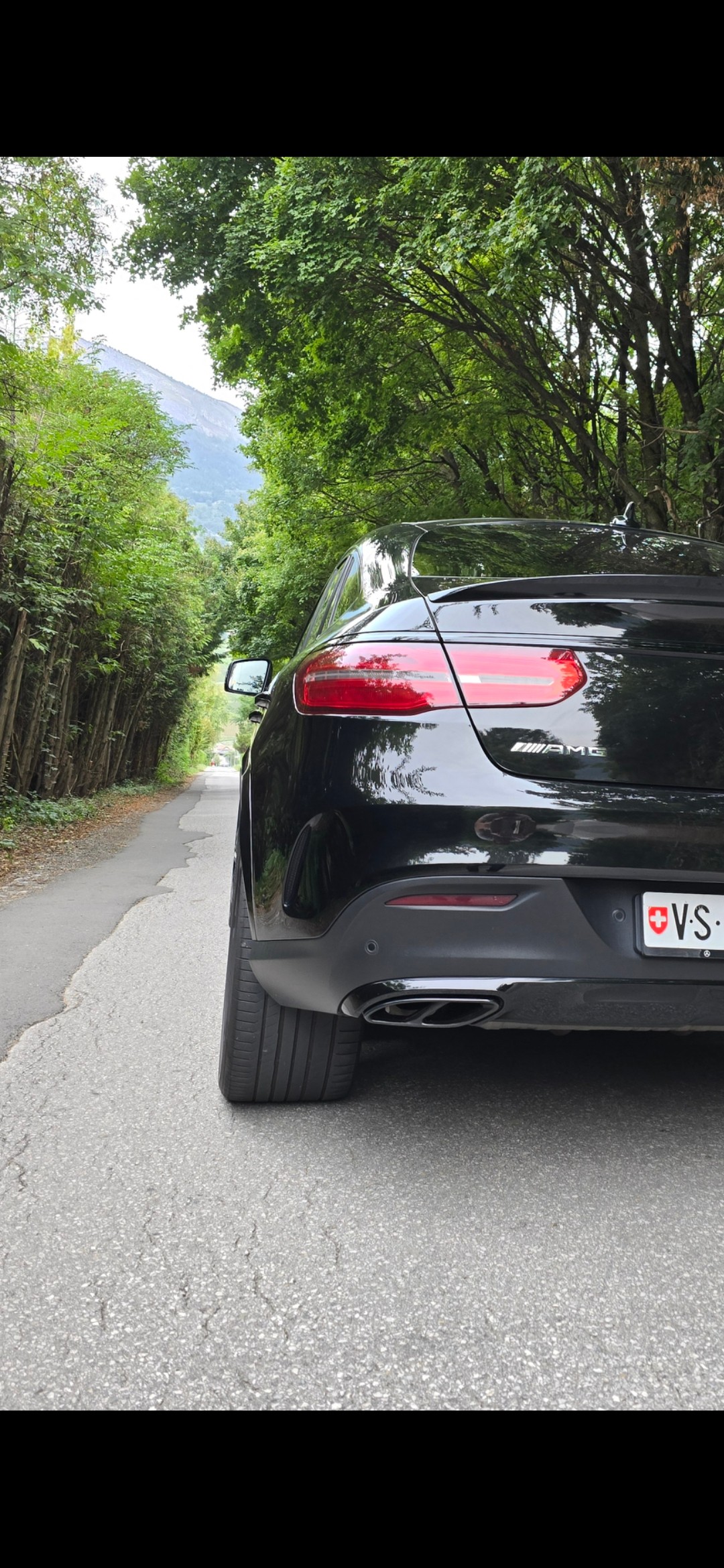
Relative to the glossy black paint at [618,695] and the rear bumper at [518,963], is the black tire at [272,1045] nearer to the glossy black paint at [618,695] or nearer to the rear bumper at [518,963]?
the rear bumper at [518,963]

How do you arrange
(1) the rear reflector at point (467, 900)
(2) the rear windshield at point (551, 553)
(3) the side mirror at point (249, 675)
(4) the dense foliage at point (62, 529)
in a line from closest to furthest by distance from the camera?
(1) the rear reflector at point (467, 900), (2) the rear windshield at point (551, 553), (3) the side mirror at point (249, 675), (4) the dense foliage at point (62, 529)

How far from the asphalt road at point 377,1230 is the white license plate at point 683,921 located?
60 cm

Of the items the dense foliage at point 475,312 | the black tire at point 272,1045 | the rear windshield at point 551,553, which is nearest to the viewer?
the rear windshield at point 551,553

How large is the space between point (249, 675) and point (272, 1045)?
215cm

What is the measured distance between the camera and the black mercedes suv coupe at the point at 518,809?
2354mm

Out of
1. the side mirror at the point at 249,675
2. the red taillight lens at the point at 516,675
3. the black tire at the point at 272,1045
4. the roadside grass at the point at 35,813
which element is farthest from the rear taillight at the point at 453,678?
the roadside grass at the point at 35,813

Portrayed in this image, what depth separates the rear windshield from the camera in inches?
107

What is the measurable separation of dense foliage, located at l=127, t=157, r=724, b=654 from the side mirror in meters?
4.62

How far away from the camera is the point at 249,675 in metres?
4.75

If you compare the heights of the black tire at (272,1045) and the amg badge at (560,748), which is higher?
the amg badge at (560,748)

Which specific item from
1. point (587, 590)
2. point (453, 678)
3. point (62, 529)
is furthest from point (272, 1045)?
point (62, 529)

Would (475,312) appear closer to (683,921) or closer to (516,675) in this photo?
(516,675)
